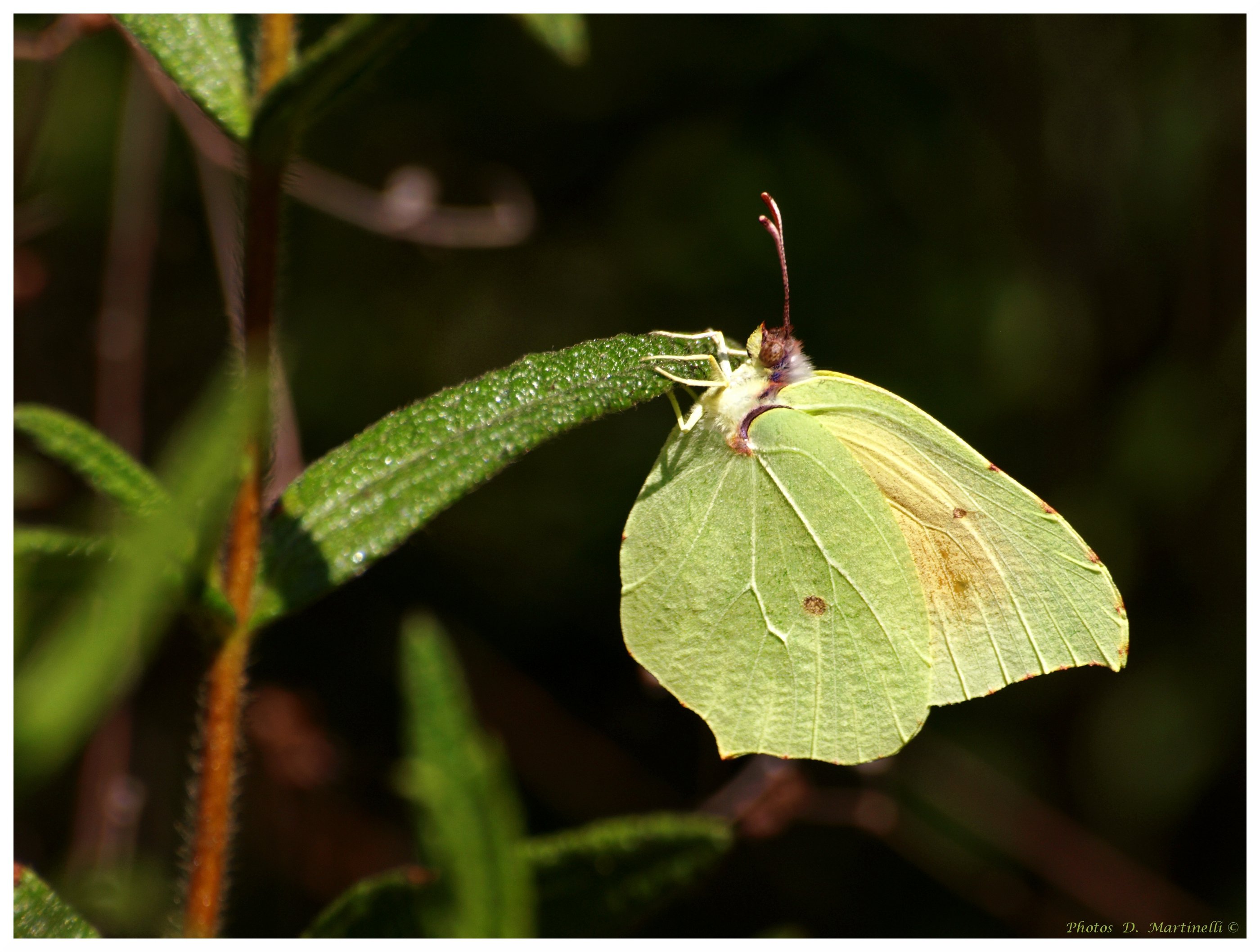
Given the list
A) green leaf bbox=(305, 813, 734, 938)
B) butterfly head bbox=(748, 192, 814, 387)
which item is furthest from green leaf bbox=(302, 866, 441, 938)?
butterfly head bbox=(748, 192, 814, 387)

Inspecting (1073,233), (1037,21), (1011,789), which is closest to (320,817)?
(1011,789)

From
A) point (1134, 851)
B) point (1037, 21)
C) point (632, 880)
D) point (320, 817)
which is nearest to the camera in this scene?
point (632, 880)

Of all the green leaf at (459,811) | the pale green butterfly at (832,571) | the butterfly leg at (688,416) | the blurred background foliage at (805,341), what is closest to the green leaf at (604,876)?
the green leaf at (459,811)

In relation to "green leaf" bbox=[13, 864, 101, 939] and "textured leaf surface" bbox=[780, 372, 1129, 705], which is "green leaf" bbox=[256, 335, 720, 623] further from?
"textured leaf surface" bbox=[780, 372, 1129, 705]

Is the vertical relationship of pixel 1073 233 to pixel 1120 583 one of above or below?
above

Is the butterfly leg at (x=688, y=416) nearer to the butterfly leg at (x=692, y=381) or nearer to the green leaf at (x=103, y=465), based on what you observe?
the butterfly leg at (x=692, y=381)

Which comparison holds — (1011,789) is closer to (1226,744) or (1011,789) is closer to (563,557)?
(1226,744)

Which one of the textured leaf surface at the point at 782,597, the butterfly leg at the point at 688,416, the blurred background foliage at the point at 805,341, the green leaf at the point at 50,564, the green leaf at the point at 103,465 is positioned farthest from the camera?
the blurred background foliage at the point at 805,341
